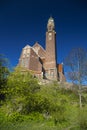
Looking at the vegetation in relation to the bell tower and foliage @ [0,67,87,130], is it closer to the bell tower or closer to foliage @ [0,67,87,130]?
foliage @ [0,67,87,130]

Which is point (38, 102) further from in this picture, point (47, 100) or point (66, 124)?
point (66, 124)

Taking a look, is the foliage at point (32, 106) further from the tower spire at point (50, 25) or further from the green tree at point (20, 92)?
the tower spire at point (50, 25)

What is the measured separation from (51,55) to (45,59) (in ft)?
8.75

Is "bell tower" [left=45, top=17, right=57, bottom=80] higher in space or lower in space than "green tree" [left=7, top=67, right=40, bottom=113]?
higher

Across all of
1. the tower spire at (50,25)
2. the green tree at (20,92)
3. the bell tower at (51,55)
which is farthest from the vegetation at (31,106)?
the tower spire at (50,25)

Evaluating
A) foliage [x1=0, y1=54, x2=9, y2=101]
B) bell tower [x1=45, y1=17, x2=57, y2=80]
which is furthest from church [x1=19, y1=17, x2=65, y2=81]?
foliage [x1=0, y1=54, x2=9, y2=101]

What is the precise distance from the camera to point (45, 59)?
62.9 metres

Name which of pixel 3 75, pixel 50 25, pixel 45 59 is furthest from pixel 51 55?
pixel 3 75

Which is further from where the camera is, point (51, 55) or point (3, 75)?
point (51, 55)

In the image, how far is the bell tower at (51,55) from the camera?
59228 millimetres

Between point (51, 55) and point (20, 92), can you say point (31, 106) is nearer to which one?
point (20, 92)

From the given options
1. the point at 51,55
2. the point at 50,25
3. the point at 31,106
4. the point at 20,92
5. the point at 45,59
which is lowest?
the point at 31,106

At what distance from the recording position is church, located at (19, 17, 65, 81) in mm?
58372

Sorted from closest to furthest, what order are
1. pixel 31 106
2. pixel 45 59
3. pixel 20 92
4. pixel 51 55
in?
pixel 20 92 < pixel 31 106 < pixel 51 55 < pixel 45 59
